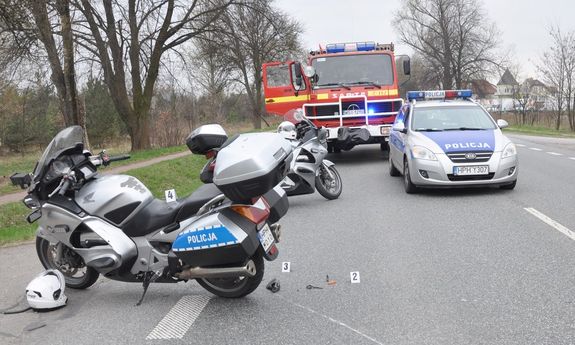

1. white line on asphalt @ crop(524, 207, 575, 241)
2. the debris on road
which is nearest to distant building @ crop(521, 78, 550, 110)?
white line on asphalt @ crop(524, 207, 575, 241)

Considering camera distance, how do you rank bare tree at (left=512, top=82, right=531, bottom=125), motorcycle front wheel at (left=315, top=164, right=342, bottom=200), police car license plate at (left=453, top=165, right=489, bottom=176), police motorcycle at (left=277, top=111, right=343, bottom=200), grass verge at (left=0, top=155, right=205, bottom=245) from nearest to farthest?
grass verge at (left=0, top=155, right=205, bottom=245) < police motorcycle at (left=277, top=111, right=343, bottom=200) < police car license plate at (left=453, top=165, right=489, bottom=176) < motorcycle front wheel at (left=315, top=164, right=342, bottom=200) < bare tree at (left=512, top=82, right=531, bottom=125)

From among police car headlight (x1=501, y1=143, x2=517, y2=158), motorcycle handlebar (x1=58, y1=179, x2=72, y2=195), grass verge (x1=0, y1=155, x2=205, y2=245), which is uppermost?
motorcycle handlebar (x1=58, y1=179, x2=72, y2=195)

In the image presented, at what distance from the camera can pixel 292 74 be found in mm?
15156

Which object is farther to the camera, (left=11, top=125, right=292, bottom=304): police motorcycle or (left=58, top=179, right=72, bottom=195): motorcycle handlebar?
(left=58, top=179, right=72, bottom=195): motorcycle handlebar

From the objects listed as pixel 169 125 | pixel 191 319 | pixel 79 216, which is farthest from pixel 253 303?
pixel 169 125

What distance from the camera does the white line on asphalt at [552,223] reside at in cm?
659

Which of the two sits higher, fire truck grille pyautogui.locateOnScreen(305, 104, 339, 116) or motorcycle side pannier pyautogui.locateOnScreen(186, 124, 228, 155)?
motorcycle side pannier pyautogui.locateOnScreen(186, 124, 228, 155)

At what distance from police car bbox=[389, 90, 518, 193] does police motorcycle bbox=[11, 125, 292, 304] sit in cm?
527

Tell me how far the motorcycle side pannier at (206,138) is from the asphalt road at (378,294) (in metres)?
1.32

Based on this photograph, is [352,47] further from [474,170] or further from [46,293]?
[46,293]

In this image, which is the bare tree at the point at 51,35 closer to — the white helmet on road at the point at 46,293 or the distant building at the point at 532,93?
the white helmet on road at the point at 46,293

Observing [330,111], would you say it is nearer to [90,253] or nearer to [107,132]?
[90,253]

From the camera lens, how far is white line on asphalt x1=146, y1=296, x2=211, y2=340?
4.23m

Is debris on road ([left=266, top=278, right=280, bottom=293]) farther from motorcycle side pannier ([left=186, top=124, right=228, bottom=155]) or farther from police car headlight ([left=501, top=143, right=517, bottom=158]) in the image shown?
police car headlight ([left=501, top=143, right=517, bottom=158])
